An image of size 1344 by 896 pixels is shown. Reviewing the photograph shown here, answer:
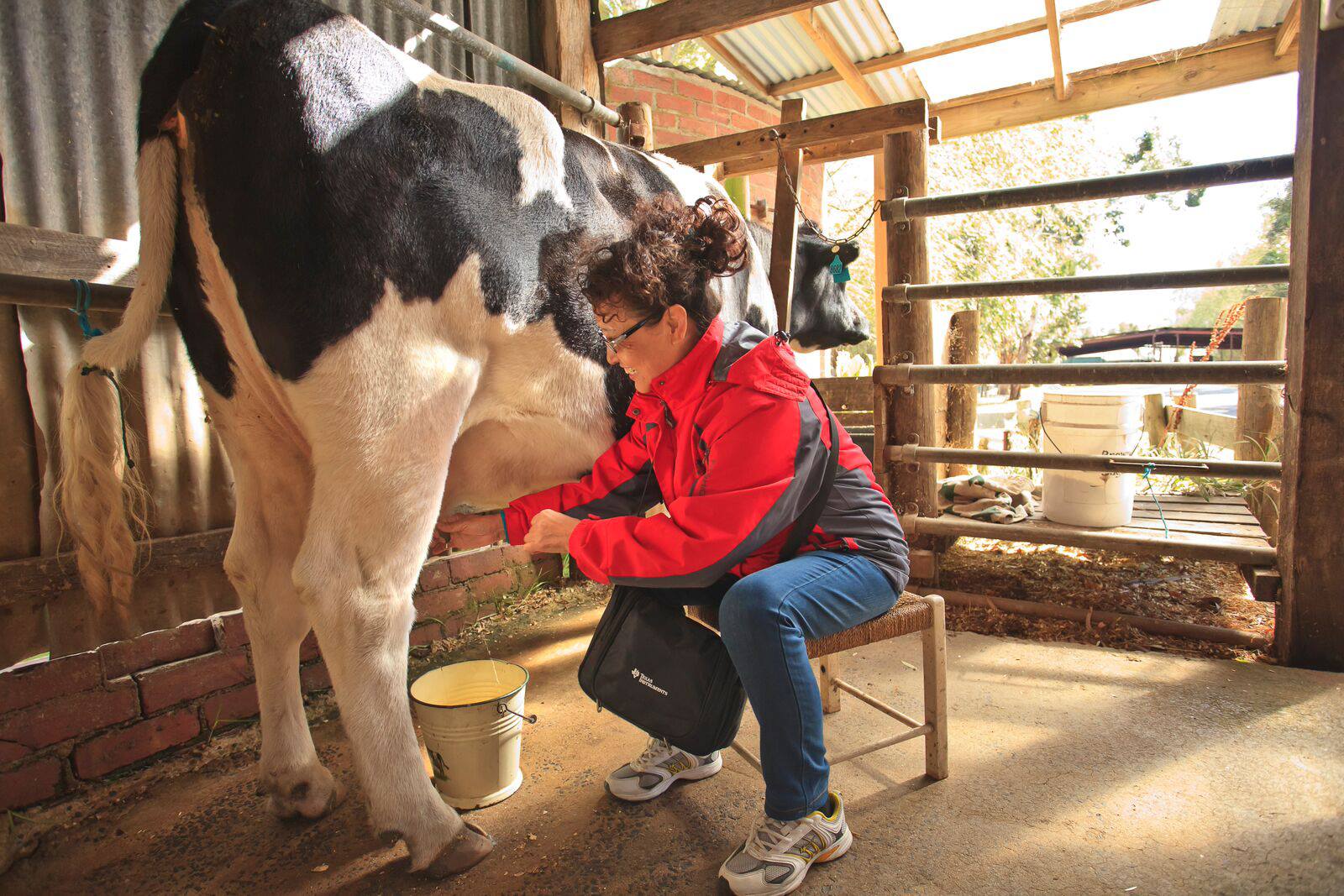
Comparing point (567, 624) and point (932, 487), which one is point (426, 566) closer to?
point (567, 624)

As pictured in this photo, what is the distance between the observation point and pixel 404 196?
1.68 m

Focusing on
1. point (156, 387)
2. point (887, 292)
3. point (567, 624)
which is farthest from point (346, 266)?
point (887, 292)

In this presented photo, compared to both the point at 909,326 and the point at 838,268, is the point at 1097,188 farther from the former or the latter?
the point at 838,268

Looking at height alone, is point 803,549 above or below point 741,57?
below

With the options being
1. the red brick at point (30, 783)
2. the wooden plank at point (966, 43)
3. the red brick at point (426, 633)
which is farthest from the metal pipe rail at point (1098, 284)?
the red brick at point (30, 783)

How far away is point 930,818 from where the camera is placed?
184 cm

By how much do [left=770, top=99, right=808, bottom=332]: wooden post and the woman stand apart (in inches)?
59.3

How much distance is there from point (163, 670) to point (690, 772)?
64.1 inches

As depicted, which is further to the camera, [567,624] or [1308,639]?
[567,624]

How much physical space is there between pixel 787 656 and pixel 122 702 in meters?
1.97

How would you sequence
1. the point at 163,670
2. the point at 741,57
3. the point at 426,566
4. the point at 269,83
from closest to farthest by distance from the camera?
the point at 269,83
the point at 163,670
the point at 426,566
the point at 741,57

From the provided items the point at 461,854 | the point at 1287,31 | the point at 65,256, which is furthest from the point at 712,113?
the point at 461,854

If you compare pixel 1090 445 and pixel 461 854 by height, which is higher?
pixel 1090 445

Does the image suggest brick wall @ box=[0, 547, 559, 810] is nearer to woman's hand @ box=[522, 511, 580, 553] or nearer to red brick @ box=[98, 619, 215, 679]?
red brick @ box=[98, 619, 215, 679]
